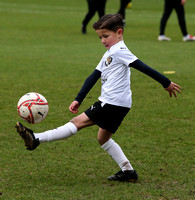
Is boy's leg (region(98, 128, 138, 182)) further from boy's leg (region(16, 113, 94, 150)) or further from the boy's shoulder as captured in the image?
the boy's shoulder

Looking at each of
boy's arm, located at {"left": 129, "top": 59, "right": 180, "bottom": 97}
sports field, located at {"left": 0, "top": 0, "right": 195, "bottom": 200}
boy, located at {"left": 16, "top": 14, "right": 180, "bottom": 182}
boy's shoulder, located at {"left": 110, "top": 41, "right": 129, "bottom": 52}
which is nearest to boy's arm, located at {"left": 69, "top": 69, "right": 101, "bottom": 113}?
boy, located at {"left": 16, "top": 14, "right": 180, "bottom": 182}

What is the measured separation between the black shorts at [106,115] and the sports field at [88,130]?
1.79ft

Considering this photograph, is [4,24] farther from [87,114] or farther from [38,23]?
[87,114]

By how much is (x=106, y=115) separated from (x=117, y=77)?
0.37 metres

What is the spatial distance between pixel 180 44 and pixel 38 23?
741cm

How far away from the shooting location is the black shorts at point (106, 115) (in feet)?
16.0

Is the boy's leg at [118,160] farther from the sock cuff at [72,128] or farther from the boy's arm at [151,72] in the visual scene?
the boy's arm at [151,72]

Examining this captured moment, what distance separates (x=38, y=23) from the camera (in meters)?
20.5

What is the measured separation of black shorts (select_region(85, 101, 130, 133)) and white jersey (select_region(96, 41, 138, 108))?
0.17 ft

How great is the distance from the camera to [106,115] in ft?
16.0

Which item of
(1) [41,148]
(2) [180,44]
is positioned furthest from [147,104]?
(2) [180,44]

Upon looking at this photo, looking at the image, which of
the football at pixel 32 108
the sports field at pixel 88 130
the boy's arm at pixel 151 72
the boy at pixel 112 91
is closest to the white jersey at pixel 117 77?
the boy at pixel 112 91

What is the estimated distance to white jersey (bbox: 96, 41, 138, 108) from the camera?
4.86 metres

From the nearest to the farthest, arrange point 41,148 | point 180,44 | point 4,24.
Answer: point 41,148 → point 180,44 → point 4,24
